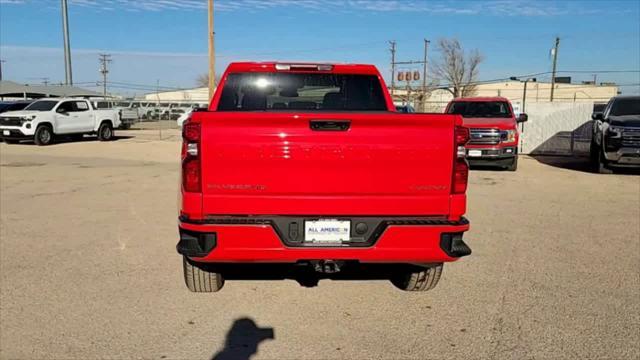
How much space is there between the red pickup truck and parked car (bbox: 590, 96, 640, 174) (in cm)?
1014

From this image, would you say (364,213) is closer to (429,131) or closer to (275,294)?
(429,131)

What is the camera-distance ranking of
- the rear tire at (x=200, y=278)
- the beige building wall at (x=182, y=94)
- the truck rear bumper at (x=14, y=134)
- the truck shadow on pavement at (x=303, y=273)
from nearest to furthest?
1. the rear tire at (x=200, y=278)
2. the truck shadow on pavement at (x=303, y=273)
3. the truck rear bumper at (x=14, y=134)
4. the beige building wall at (x=182, y=94)

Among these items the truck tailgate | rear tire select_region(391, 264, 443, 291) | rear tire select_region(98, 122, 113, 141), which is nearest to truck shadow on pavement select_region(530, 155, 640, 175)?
rear tire select_region(391, 264, 443, 291)

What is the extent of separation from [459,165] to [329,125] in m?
0.94

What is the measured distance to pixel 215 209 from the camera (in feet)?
11.7

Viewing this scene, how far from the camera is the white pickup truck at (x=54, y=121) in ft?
67.8

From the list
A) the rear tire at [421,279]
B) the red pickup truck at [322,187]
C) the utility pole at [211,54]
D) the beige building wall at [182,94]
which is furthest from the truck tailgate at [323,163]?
the beige building wall at [182,94]

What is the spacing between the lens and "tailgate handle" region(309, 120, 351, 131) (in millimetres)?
3555

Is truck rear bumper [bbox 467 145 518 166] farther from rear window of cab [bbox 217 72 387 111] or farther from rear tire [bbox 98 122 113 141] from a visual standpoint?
rear tire [bbox 98 122 113 141]

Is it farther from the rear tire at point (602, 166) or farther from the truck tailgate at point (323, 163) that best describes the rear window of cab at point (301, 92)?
the rear tire at point (602, 166)

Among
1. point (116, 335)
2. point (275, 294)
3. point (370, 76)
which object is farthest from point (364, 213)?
point (370, 76)

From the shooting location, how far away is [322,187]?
3.61 meters

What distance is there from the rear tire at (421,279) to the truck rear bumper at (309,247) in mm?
829

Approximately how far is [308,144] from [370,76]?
2336 millimetres
